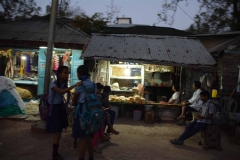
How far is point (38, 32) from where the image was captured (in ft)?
34.3

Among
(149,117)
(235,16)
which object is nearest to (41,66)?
(149,117)

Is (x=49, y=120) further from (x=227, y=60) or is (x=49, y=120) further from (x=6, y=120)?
(x=227, y=60)

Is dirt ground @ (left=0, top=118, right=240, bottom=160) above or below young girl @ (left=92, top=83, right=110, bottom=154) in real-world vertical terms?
below

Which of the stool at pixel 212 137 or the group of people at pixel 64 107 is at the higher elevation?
the group of people at pixel 64 107

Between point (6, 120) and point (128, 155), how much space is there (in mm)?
4586

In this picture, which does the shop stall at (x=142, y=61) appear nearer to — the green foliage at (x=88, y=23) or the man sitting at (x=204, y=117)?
the man sitting at (x=204, y=117)

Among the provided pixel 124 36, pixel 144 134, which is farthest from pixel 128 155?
pixel 124 36

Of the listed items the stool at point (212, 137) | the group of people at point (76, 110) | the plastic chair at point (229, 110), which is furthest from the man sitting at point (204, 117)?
the plastic chair at point (229, 110)

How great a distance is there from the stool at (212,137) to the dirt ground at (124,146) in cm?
13

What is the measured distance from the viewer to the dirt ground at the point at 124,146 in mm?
4465

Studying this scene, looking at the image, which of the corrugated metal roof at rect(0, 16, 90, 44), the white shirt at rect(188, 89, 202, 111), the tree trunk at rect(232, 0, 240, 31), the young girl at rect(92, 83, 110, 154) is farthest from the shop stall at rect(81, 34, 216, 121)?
the tree trunk at rect(232, 0, 240, 31)

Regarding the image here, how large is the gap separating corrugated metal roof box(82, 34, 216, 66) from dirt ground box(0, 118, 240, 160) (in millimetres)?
2710

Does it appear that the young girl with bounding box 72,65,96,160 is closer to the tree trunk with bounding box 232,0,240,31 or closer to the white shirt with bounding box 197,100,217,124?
the white shirt with bounding box 197,100,217,124

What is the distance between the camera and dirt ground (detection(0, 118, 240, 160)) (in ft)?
14.6
